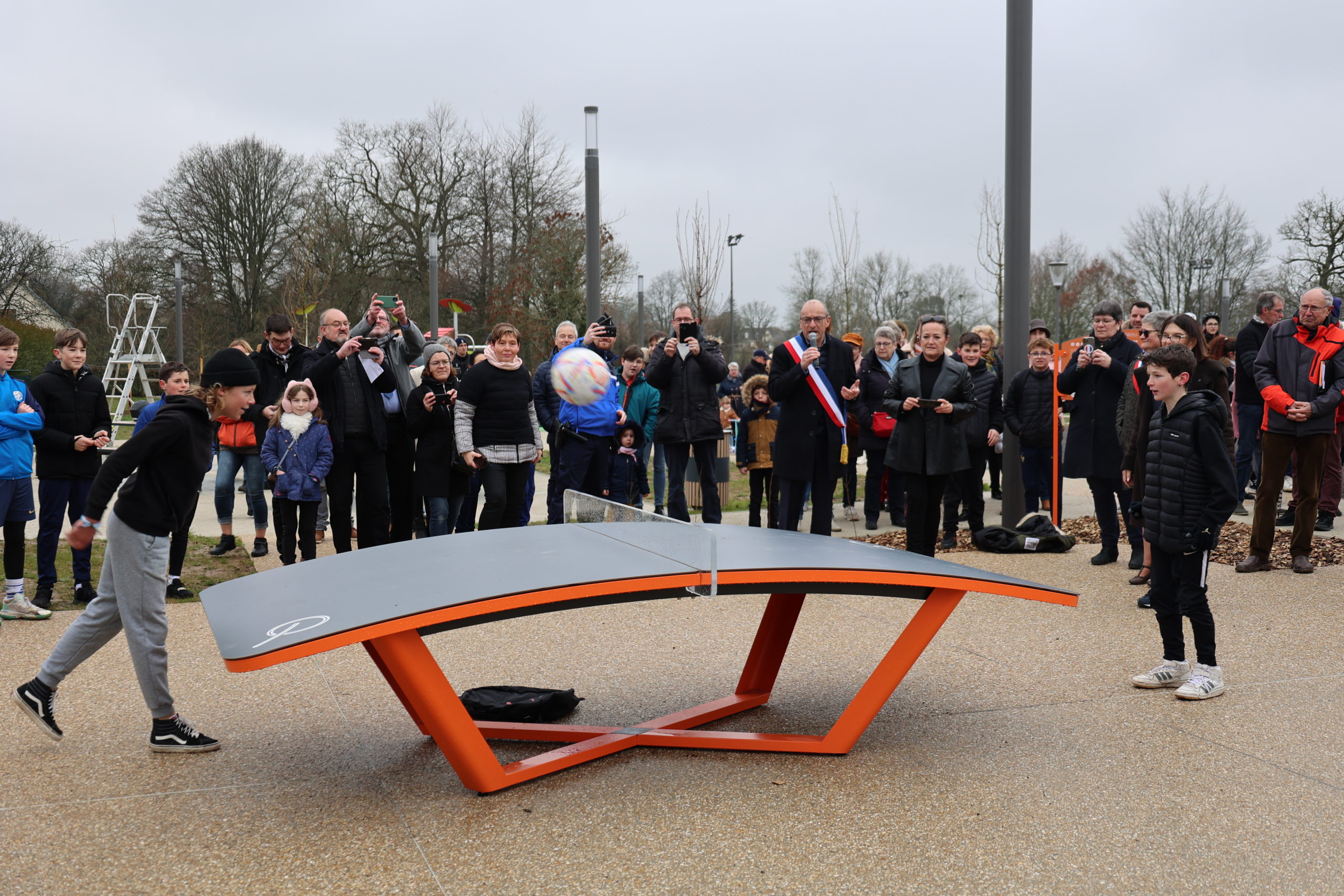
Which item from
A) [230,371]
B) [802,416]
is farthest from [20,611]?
[802,416]

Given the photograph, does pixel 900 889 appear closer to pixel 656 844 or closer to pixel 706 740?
pixel 656 844

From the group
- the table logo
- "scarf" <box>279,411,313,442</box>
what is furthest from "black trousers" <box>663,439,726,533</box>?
the table logo

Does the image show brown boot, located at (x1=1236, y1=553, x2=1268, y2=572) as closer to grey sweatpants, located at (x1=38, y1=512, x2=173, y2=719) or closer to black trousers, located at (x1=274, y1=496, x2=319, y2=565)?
black trousers, located at (x1=274, y1=496, x2=319, y2=565)

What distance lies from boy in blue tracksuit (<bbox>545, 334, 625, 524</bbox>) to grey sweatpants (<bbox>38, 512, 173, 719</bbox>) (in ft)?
15.3

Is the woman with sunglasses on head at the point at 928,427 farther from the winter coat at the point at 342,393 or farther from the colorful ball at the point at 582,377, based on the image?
the winter coat at the point at 342,393

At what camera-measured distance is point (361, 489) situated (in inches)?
315

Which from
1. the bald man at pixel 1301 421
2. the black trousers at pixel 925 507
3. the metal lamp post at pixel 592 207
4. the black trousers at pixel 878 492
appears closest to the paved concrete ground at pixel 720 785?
the black trousers at pixel 925 507

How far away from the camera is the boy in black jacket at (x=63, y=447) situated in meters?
6.99

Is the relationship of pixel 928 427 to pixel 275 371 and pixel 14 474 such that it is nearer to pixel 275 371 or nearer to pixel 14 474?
pixel 275 371

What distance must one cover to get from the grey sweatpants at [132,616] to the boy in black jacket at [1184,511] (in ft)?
15.0

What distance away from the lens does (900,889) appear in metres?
3.08

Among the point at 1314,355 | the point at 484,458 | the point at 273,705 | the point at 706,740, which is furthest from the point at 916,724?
the point at 1314,355

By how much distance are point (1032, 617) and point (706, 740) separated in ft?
10.4

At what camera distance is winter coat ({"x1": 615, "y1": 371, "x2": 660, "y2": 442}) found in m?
10.9
